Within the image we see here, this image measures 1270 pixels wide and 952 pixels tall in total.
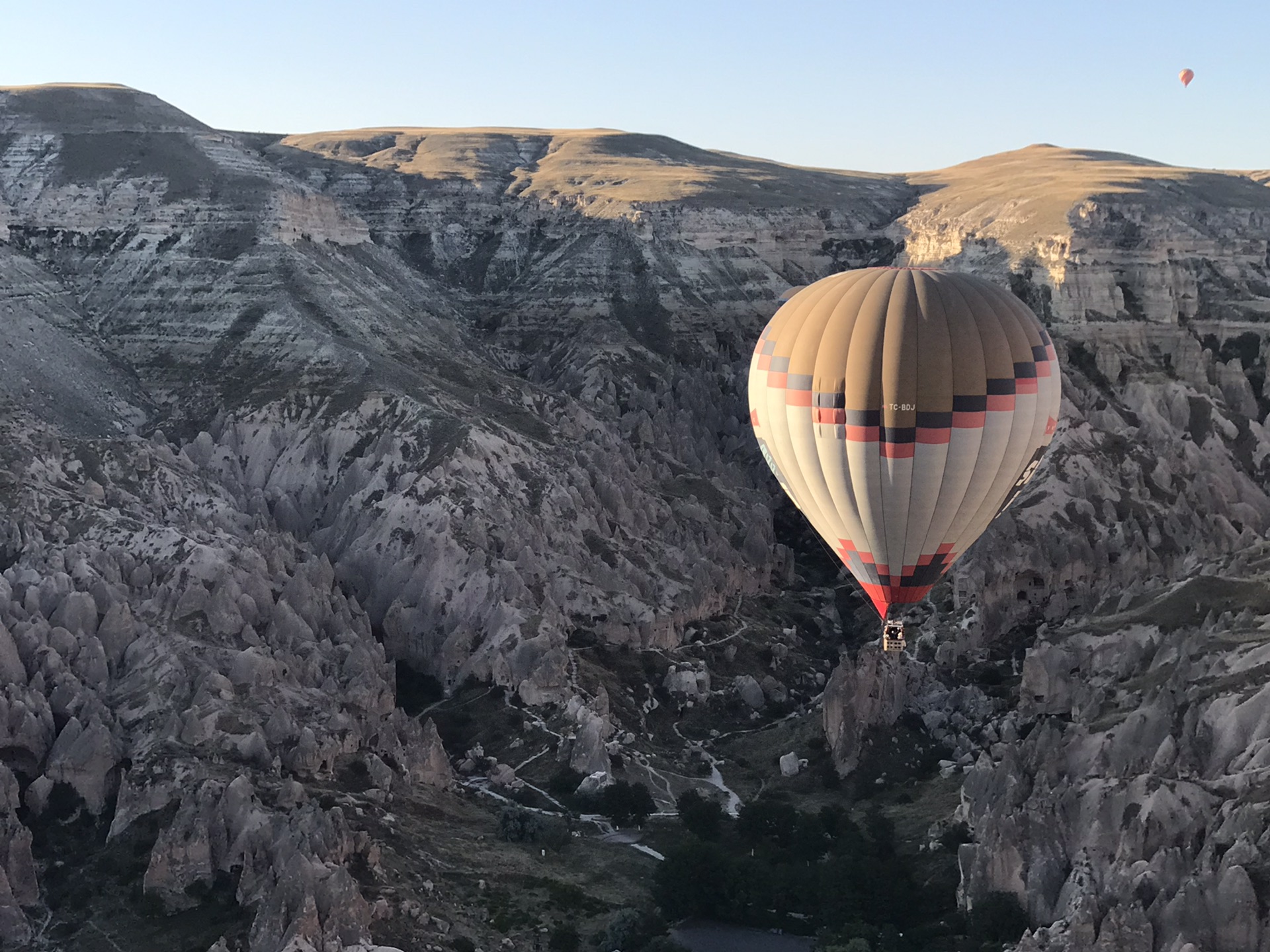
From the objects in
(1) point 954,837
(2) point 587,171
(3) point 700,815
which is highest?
(2) point 587,171

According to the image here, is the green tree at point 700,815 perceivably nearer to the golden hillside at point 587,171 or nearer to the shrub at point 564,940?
the shrub at point 564,940

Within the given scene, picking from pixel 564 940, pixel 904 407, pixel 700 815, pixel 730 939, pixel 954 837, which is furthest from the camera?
pixel 700 815

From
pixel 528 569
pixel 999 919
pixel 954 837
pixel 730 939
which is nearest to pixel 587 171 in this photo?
pixel 528 569

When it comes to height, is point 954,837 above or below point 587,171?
below

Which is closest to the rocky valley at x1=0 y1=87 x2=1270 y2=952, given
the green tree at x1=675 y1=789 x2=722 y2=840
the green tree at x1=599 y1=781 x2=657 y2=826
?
the green tree at x1=675 y1=789 x2=722 y2=840

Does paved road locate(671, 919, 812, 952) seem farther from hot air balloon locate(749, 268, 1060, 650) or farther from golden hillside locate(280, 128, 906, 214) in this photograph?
golden hillside locate(280, 128, 906, 214)

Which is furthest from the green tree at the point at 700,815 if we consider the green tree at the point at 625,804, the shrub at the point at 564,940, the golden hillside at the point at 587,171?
the golden hillside at the point at 587,171

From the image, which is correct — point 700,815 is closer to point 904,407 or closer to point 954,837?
point 954,837
